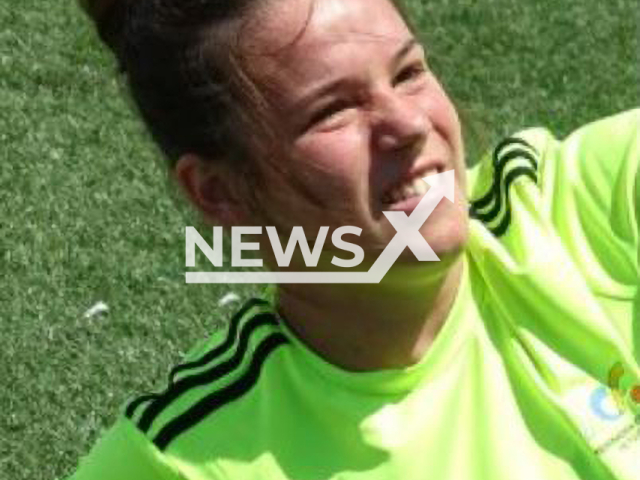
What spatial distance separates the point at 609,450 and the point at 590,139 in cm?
38

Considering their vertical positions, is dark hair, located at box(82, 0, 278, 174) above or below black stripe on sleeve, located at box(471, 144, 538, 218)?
above

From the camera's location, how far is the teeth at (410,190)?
160cm

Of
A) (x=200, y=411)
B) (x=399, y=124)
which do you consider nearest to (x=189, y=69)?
(x=399, y=124)

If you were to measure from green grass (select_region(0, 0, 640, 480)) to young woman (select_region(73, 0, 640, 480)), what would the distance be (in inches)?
45.5

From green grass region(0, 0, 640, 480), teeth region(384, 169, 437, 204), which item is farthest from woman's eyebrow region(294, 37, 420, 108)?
green grass region(0, 0, 640, 480)

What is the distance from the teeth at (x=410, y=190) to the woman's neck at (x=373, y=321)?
145mm

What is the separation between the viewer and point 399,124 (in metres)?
1.59

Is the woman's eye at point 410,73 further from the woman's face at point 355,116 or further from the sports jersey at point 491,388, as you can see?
the sports jersey at point 491,388

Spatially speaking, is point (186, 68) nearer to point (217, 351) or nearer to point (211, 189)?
point (211, 189)

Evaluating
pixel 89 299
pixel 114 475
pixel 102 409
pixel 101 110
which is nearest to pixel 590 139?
pixel 114 475

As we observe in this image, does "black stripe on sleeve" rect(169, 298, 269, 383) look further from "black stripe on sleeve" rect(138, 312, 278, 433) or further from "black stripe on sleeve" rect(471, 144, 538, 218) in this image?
"black stripe on sleeve" rect(471, 144, 538, 218)

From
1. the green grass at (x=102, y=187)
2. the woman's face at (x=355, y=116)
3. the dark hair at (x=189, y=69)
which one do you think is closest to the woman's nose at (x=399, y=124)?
the woman's face at (x=355, y=116)

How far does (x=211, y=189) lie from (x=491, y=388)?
43 centimetres

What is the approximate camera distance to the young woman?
1622mm
